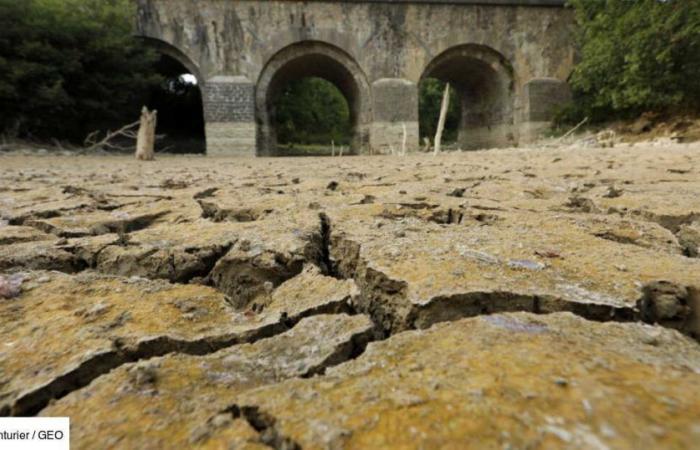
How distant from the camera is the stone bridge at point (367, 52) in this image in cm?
1047

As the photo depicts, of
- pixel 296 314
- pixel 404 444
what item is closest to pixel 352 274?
pixel 296 314

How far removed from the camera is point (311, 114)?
61.5 feet

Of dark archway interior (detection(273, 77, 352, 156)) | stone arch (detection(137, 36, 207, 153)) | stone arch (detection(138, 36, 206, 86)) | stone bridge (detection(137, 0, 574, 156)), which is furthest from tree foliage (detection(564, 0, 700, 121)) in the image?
stone arch (detection(137, 36, 207, 153))

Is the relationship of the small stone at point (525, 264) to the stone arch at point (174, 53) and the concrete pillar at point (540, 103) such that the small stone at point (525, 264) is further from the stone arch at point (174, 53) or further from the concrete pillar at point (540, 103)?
the concrete pillar at point (540, 103)

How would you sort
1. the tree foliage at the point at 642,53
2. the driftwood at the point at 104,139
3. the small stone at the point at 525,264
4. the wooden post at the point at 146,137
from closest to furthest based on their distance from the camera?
the small stone at the point at 525,264 → the wooden post at the point at 146,137 → the driftwood at the point at 104,139 → the tree foliage at the point at 642,53

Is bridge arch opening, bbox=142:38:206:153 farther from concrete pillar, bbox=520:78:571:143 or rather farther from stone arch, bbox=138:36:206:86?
concrete pillar, bbox=520:78:571:143

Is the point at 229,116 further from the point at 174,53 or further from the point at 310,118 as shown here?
the point at 310,118

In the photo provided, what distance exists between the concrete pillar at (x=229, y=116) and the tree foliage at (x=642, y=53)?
26.3 ft

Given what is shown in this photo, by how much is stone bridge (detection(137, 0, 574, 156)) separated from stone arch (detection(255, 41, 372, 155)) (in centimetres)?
3

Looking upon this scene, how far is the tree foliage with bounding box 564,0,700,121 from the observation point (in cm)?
884

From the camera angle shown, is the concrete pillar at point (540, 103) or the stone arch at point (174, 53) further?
the concrete pillar at point (540, 103)

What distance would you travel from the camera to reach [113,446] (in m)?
0.55

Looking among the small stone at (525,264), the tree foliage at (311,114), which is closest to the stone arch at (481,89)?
the tree foliage at (311,114)

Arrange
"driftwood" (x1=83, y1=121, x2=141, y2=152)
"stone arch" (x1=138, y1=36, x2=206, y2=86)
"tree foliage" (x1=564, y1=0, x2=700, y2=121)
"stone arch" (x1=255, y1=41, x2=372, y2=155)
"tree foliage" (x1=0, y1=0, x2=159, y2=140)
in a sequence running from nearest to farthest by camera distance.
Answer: "driftwood" (x1=83, y1=121, x2=141, y2=152) < "tree foliage" (x1=0, y1=0, x2=159, y2=140) < "tree foliage" (x1=564, y1=0, x2=700, y2=121) < "stone arch" (x1=138, y1=36, x2=206, y2=86) < "stone arch" (x1=255, y1=41, x2=372, y2=155)
